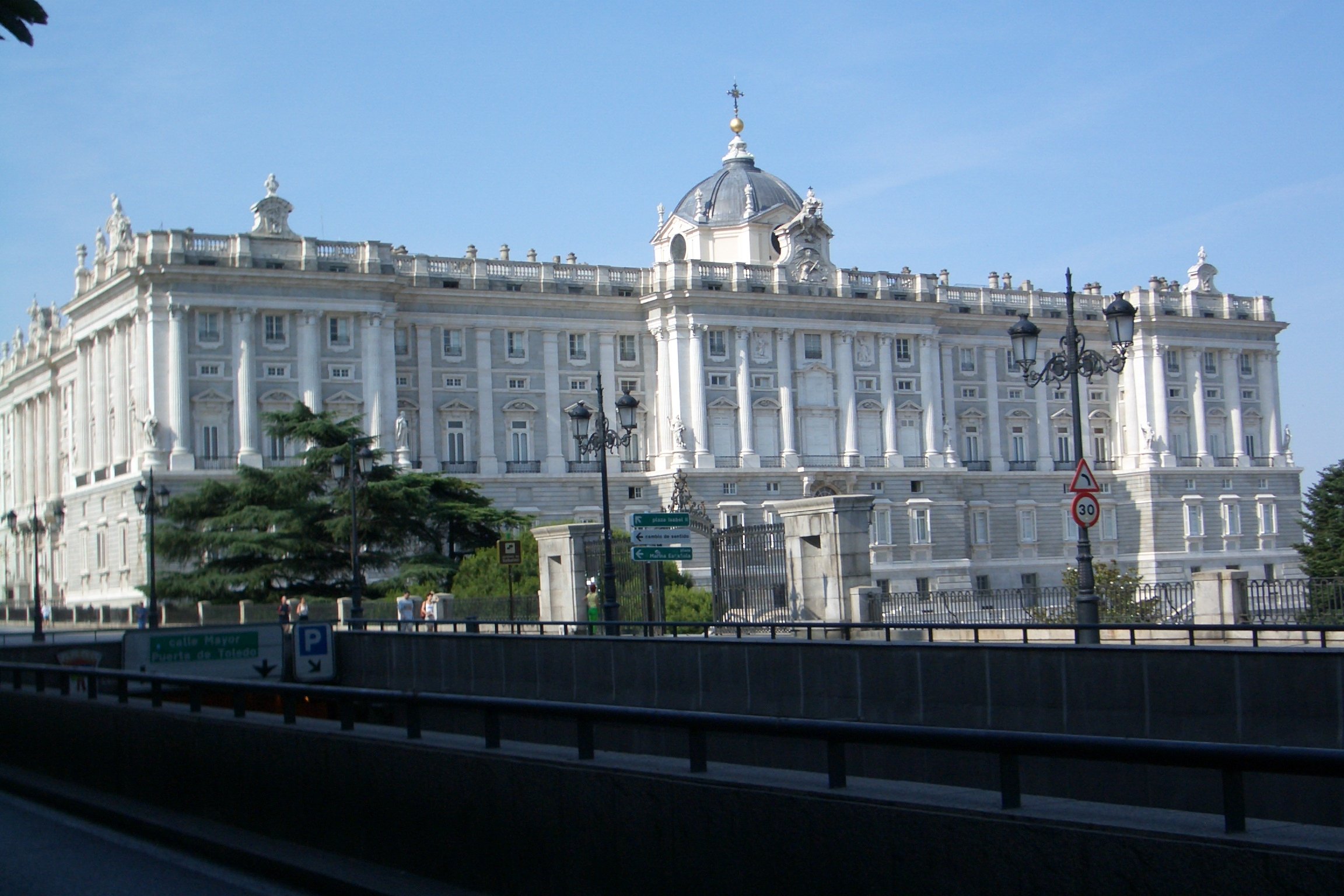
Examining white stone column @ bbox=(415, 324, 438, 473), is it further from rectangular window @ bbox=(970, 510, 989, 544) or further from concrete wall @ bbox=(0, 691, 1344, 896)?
concrete wall @ bbox=(0, 691, 1344, 896)

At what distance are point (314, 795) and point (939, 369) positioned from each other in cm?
7147

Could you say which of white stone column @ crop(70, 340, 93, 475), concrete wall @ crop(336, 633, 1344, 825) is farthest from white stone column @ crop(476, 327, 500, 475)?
concrete wall @ crop(336, 633, 1344, 825)

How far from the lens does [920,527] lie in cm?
7562

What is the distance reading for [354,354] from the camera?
217 feet

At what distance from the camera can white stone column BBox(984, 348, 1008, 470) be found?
81125 millimetres

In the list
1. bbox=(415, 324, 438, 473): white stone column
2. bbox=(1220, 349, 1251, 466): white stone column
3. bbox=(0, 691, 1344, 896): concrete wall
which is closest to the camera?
bbox=(0, 691, 1344, 896): concrete wall

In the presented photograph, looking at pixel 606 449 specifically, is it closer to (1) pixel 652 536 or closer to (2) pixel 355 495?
(2) pixel 355 495

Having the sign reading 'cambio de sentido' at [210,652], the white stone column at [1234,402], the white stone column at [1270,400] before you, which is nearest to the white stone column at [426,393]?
the white stone column at [1234,402]

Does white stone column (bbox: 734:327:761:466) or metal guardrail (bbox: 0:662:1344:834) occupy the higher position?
white stone column (bbox: 734:327:761:466)

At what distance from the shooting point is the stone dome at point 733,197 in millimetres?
77750

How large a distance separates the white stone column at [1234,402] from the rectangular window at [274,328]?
52821mm

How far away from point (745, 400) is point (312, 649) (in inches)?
1970

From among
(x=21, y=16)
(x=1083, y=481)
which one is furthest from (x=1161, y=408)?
(x=21, y=16)

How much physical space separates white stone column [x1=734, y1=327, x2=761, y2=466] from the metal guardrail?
61791 mm
